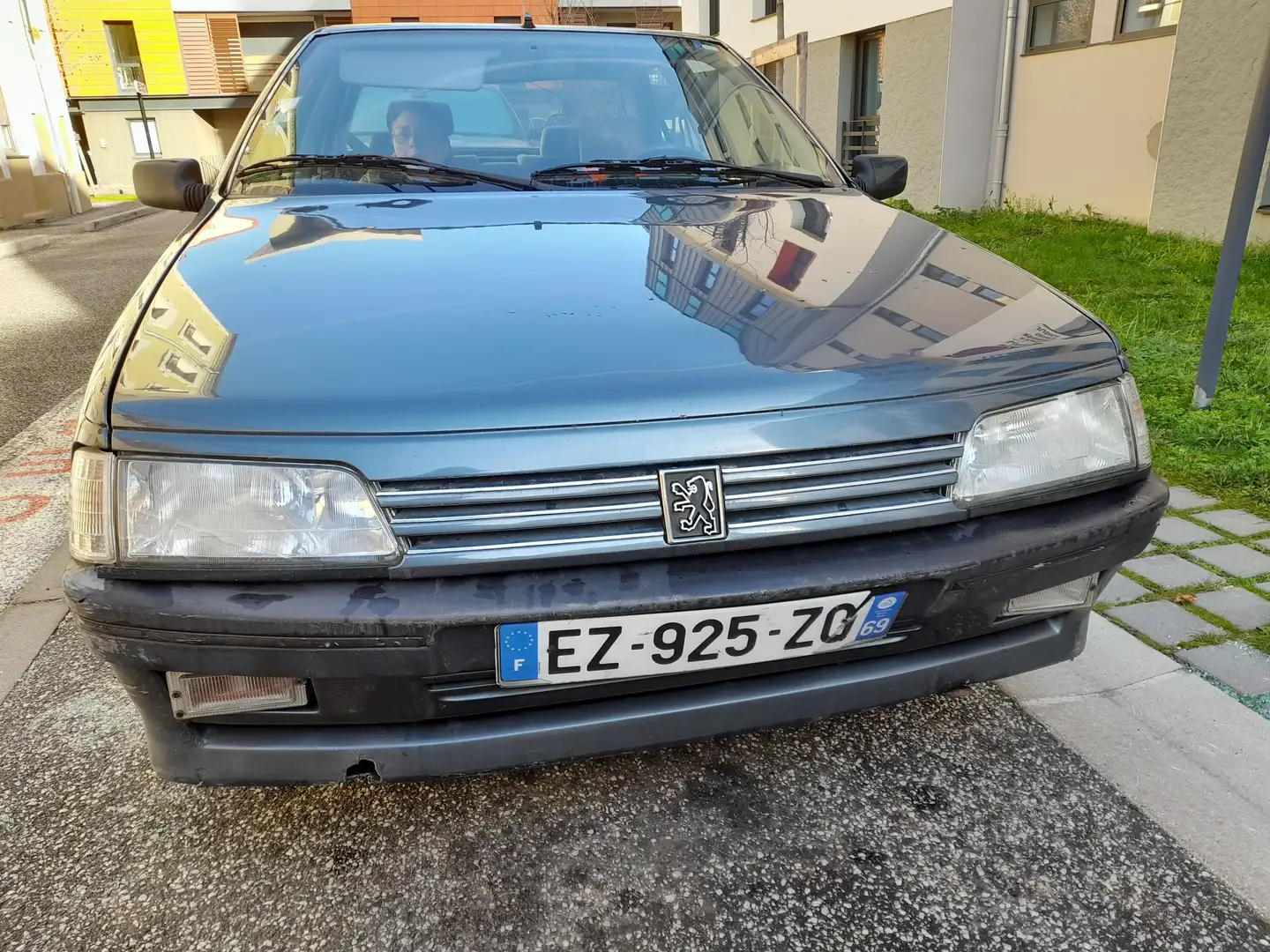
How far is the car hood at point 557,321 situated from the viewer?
133 centimetres

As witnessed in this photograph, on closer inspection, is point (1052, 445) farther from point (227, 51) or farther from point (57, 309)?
point (227, 51)

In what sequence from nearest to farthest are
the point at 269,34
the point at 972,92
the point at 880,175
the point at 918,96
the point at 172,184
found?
the point at 172,184, the point at 880,175, the point at 972,92, the point at 918,96, the point at 269,34

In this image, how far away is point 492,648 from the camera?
4.30ft

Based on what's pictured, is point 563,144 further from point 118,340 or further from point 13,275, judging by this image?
point 13,275

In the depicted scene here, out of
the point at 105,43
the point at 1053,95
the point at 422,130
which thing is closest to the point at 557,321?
the point at 422,130

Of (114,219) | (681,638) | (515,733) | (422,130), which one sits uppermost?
(422,130)

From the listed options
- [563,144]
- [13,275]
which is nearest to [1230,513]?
[563,144]

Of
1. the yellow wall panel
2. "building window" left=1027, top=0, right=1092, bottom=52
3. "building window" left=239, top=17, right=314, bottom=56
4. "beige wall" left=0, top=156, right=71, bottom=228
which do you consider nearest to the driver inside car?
"building window" left=1027, top=0, right=1092, bottom=52

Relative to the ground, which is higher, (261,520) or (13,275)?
(261,520)

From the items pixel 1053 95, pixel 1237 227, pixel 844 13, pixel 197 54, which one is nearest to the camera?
pixel 1237 227

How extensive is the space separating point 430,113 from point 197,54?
3123cm

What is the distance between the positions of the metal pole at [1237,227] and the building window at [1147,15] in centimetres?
495

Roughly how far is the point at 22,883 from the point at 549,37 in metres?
2.57

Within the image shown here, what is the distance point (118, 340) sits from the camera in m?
1.53
